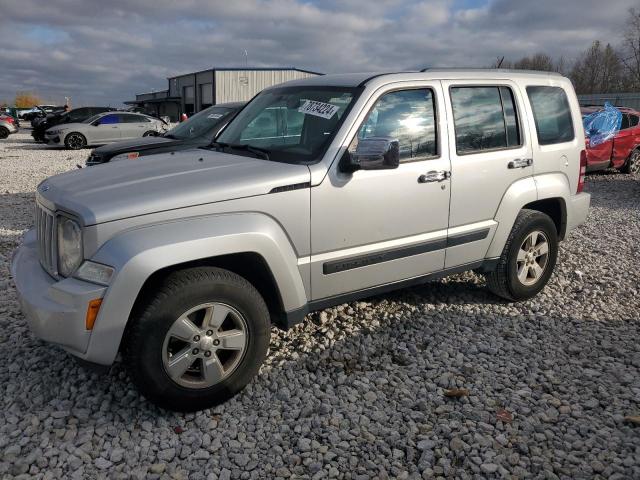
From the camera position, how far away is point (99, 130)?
2039 cm

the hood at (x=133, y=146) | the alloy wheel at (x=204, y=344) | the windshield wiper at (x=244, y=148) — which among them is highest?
the hood at (x=133, y=146)

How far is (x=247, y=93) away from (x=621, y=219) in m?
36.0

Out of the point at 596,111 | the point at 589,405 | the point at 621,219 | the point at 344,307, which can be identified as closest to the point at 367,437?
the point at 589,405

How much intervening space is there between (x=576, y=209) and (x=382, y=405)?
299 centimetres

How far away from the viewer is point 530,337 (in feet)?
14.0

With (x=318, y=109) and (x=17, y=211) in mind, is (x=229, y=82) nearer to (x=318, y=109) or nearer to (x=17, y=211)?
(x=17, y=211)

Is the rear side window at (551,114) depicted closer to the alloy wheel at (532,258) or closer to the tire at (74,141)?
the alloy wheel at (532,258)

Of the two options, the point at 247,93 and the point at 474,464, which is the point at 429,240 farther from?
the point at 247,93

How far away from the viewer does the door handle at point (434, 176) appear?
12.6 ft

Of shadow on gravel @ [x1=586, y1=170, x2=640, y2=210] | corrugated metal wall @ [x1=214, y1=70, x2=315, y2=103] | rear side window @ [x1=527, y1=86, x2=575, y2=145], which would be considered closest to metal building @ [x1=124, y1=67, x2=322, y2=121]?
corrugated metal wall @ [x1=214, y1=70, x2=315, y2=103]

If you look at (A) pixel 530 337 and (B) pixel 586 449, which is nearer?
(B) pixel 586 449

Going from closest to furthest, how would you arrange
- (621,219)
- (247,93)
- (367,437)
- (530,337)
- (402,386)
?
(367,437) < (402,386) < (530,337) < (621,219) < (247,93)

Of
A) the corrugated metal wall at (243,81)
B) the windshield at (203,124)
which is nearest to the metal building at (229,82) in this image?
the corrugated metal wall at (243,81)

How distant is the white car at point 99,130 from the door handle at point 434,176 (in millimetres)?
18695
